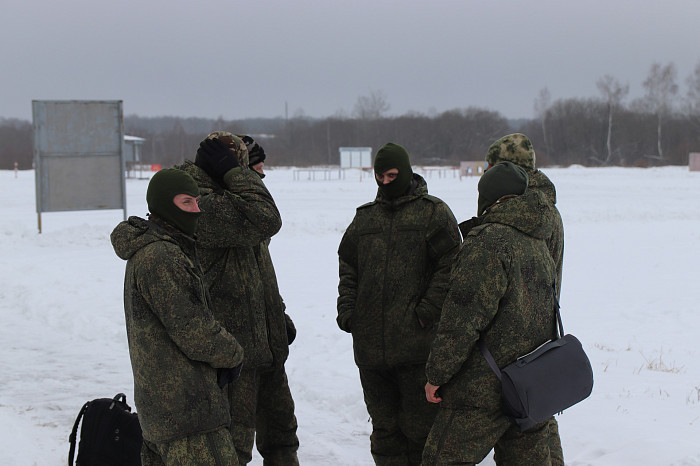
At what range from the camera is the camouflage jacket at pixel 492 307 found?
9.59ft

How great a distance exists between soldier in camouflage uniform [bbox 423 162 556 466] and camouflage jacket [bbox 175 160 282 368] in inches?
37.7

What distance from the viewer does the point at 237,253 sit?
3.50 meters

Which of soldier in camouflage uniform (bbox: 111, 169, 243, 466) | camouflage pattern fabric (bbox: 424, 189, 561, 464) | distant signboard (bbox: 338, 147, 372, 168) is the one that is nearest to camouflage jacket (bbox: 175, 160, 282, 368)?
soldier in camouflage uniform (bbox: 111, 169, 243, 466)

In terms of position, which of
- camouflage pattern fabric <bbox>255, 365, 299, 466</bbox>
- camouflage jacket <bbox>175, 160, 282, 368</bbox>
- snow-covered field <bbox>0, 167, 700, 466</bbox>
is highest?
camouflage jacket <bbox>175, 160, 282, 368</bbox>

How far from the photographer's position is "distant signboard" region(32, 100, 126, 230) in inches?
544

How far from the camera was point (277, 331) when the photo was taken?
362 cm

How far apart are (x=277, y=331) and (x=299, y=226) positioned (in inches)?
499

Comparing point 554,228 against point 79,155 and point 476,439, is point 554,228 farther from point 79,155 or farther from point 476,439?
point 79,155

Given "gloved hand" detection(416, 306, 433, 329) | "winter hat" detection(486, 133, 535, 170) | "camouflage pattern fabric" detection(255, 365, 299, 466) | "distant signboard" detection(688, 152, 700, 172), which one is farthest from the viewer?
"distant signboard" detection(688, 152, 700, 172)

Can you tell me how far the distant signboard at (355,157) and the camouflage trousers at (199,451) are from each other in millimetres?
45533

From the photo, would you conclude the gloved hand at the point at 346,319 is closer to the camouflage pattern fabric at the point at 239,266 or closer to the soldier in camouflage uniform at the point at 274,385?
the soldier in camouflage uniform at the point at 274,385

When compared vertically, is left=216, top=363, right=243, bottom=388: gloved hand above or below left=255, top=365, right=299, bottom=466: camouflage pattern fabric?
above

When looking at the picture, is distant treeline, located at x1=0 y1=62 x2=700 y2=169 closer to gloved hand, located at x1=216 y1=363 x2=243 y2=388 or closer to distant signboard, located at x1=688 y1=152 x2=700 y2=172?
distant signboard, located at x1=688 y1=152 x2=700 y2=172

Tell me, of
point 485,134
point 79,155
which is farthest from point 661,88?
point 79,155
